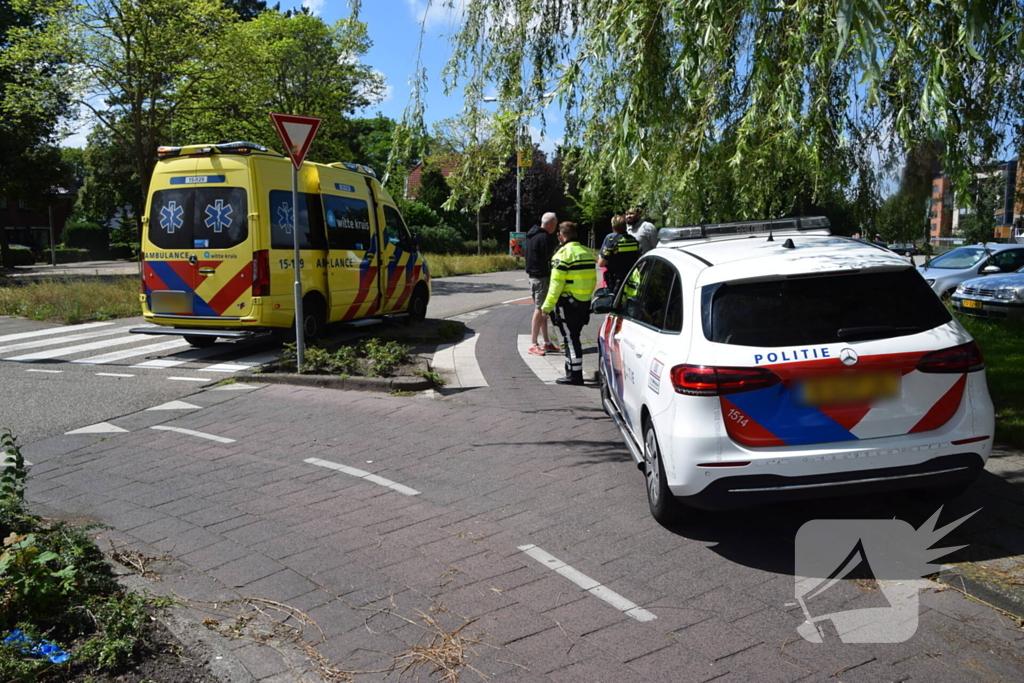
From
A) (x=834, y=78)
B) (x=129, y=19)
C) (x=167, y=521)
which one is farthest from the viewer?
(x=129, y=19)

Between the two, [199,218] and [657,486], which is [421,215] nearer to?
[199,218]

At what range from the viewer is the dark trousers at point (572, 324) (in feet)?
30.7

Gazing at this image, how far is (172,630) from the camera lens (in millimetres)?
3635

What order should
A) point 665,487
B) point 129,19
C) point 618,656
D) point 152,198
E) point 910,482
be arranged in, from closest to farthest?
point 618,656
point 910,482
point 665,487
point 152,198
point 129,19

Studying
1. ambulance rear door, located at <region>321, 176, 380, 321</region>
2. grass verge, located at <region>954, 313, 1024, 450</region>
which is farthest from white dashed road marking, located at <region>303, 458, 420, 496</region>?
ambulance rear door, located at <region>321, 176, 380, 321</region>

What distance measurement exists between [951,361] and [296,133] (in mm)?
7631

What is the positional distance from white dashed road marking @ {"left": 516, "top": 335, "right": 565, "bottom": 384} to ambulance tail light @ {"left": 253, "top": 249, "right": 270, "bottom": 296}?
3.52m

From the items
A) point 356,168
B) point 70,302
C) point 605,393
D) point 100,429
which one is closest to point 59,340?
point 70,302

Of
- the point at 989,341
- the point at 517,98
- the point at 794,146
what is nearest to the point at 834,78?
the point at 794,146

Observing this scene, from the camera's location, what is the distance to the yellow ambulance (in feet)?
36.0

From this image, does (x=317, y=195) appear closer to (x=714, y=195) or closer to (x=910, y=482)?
(x=714, y=195)

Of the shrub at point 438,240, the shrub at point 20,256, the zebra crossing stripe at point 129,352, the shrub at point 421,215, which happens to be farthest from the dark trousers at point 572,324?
the shrub at point 20,256

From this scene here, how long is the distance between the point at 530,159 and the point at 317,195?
4.34m

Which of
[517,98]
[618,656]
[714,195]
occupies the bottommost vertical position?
[618,656]
